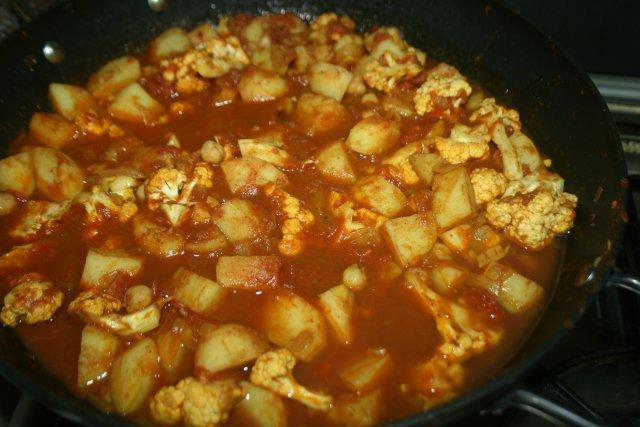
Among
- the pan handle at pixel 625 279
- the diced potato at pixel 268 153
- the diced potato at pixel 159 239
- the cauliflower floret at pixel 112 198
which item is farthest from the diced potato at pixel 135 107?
the pan handle at pixel 625 279

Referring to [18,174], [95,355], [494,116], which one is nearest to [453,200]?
[494,116]

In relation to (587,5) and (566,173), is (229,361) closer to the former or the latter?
(566,173)

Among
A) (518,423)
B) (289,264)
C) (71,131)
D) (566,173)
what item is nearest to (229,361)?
(289,264)

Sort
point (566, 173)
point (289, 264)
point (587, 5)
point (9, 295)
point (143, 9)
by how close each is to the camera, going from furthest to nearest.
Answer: point (143, 9) → point (587, 5) → point (566, 173) → point (289, 264) → point (9, 295)

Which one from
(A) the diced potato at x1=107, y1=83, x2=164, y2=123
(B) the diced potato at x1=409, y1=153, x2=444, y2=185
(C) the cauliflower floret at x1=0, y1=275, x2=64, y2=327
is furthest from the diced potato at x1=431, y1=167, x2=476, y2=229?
(C) the cauliflower floret at x1=0, y1=275, x2=64, y2=327

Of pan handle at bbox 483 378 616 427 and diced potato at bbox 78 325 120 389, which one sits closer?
pan handle at bbox 483 378 616 427

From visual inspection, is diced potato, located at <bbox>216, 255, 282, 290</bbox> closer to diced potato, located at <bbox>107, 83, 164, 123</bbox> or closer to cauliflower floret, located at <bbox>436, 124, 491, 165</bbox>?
cauliflower floret, located at <bbox>436, 124, 491, 165</bbox>

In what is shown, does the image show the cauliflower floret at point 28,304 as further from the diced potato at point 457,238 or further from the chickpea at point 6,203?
the diced potato at point 457,238
